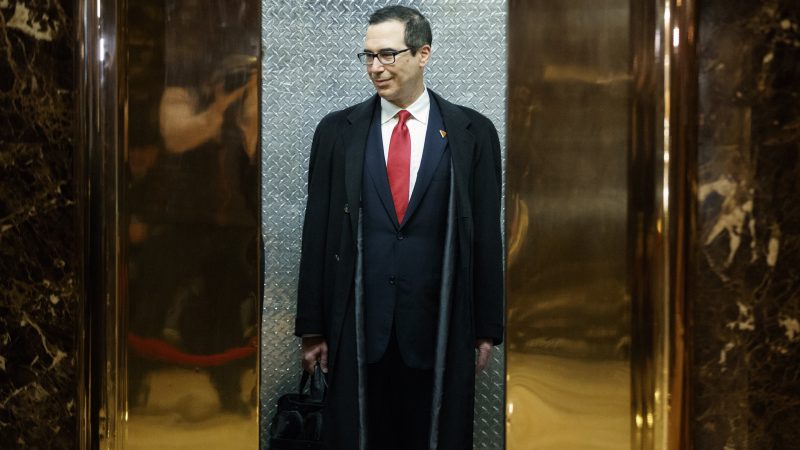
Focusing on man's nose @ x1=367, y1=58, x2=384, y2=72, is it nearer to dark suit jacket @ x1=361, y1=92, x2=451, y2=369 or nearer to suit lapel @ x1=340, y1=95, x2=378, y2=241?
suit lapel @ x1=340, y1=95, x2=378, y2=241

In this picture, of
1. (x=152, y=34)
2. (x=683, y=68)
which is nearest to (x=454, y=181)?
(x=683, y=68)

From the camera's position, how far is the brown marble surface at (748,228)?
56.9 inches

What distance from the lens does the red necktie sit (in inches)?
77.6

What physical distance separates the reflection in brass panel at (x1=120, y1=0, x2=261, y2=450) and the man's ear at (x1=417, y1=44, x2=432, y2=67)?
0.47 metres

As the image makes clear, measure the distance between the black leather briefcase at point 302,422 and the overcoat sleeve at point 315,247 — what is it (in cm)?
17

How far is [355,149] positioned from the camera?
1977 millimetres

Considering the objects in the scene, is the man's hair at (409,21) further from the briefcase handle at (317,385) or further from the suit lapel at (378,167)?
the briefcase handle at (317,385)

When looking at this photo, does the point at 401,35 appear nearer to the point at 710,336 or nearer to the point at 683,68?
the point at 683,68

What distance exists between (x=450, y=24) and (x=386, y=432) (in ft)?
3.64

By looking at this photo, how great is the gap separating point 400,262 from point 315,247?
223 mm

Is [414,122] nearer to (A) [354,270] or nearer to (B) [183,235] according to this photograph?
(A) [354,270]

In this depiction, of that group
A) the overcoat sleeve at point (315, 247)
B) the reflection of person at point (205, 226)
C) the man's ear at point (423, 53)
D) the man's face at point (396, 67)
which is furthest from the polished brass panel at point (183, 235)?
the man's ear at point (423, 53)

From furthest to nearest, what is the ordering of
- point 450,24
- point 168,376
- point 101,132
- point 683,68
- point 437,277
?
point 450,24
point 437,277
point 168,376
point 101,132
point 683,68

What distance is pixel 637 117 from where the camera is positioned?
5.11 ft
